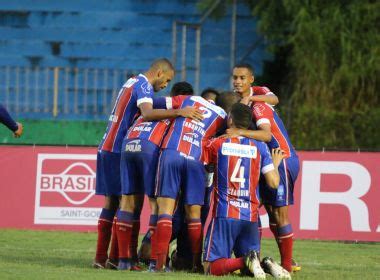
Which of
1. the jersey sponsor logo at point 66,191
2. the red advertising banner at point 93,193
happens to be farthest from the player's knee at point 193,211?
the jersey sponsor logo at point 66,191

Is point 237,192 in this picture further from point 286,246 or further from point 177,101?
point 177,101

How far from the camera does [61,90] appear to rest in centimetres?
2206

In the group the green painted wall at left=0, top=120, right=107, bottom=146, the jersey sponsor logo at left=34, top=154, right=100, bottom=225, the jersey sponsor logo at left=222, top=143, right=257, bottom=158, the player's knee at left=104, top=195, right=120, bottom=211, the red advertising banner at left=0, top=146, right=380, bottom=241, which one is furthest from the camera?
the green painted wall at left=0, top=120, right=107, bottom=146

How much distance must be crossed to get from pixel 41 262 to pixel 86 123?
916 cm

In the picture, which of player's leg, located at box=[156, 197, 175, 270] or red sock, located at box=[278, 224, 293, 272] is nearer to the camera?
player's leg, located at box=[156, 197, 175, 270]

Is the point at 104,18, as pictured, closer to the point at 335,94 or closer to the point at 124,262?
the point at 335,94

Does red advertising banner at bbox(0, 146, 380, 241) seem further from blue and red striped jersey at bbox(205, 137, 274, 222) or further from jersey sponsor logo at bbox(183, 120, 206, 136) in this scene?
blue and red striped jersey at bbox(205, 137, 274, 222)

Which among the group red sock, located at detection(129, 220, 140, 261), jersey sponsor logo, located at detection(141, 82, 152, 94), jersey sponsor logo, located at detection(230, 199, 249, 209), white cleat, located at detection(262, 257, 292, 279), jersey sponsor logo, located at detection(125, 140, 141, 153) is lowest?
white cleat, located at detection(262, 257, 292, 279)

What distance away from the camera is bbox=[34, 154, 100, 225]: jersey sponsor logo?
15719mm

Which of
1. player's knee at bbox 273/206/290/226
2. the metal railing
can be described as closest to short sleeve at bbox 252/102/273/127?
player's knee at bbox 273/206/290/226

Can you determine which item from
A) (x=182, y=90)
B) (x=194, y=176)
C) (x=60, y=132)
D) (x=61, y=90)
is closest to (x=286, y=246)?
(x=194, y=176)

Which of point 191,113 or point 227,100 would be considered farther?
point 227,100

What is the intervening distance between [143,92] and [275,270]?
2.25 m

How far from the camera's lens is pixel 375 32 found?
2122 centimetres
